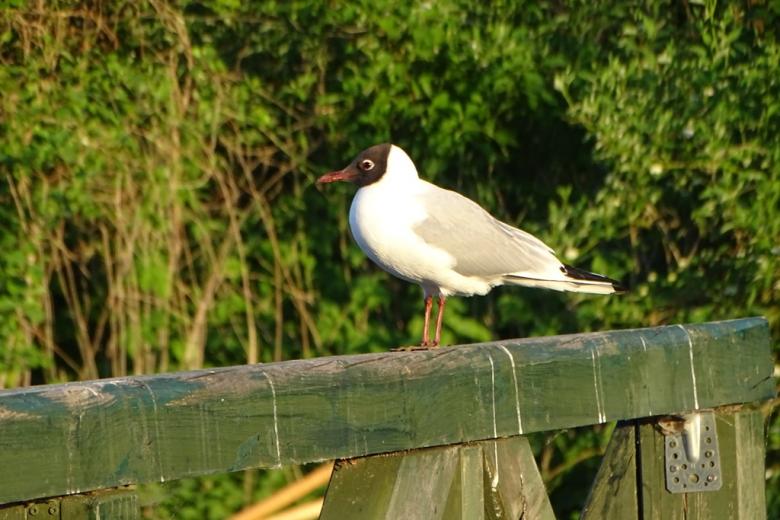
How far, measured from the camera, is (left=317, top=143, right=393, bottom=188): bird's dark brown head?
420 cm

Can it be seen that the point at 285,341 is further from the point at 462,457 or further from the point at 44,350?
the point at 462,457

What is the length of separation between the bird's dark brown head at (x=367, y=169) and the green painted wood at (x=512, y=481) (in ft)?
7.43

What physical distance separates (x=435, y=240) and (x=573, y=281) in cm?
48

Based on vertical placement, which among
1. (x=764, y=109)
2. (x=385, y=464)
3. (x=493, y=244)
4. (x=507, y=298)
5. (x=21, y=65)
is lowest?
(x=385, y=464)

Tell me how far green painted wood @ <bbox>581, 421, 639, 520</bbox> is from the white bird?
158 cm

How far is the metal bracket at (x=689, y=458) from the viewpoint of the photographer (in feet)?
7.48

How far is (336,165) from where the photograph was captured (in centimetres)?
615

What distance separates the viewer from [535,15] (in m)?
5.82

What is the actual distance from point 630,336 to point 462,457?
466 mm

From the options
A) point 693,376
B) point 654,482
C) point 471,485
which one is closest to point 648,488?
point 654,482

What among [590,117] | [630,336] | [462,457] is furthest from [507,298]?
[462,457]

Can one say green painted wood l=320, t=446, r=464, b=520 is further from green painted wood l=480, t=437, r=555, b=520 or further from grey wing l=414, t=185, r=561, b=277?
grey wing l=414, t=185, r=561, b=277

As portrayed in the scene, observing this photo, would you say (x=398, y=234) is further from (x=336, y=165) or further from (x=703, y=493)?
(x=336, y=165)

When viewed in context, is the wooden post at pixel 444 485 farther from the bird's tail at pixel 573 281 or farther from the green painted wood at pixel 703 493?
the bird's tail at pixel 573 281
